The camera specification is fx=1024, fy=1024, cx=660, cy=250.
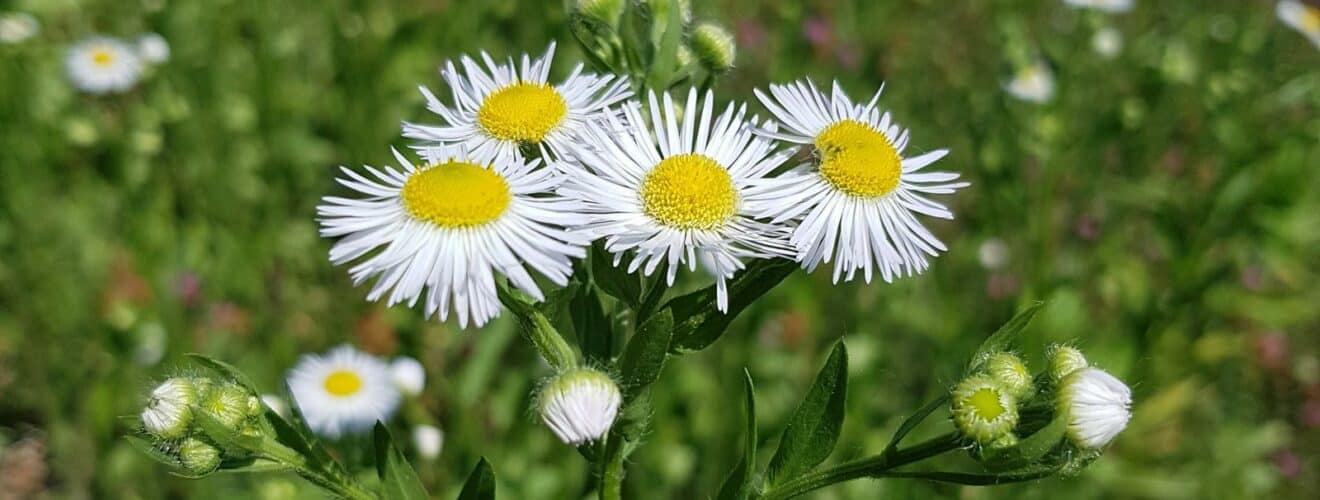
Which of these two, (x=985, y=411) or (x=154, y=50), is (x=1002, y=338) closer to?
(x=985, y=411)

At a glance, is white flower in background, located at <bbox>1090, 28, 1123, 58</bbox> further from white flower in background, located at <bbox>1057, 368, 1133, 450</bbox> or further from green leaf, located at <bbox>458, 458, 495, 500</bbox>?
green leaf, located at <bbox>458, 458, 495, 500</bbox>

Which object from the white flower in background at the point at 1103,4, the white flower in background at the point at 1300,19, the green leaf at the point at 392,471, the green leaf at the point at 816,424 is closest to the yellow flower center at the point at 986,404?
the green leaf at the point at 816,424

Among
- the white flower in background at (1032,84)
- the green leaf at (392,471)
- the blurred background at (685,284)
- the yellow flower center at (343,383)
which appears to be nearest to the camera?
the green leaf at (392,471)

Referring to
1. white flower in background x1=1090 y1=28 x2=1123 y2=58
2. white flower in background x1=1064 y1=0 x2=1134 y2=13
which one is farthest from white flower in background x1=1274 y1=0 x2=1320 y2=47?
white flower in background x1=1064 y1=0 x2=1134 y2=13

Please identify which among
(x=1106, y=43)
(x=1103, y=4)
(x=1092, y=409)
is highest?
(x=1106, y=43)

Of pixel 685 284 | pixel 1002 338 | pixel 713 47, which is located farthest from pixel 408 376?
pixel 1002 338

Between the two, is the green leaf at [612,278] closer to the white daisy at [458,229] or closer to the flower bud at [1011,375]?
the white daisy at [458,229]

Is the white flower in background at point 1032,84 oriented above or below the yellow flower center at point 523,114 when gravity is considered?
above

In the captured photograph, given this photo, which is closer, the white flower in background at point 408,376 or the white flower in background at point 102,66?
the white flower in background at point 408,376
